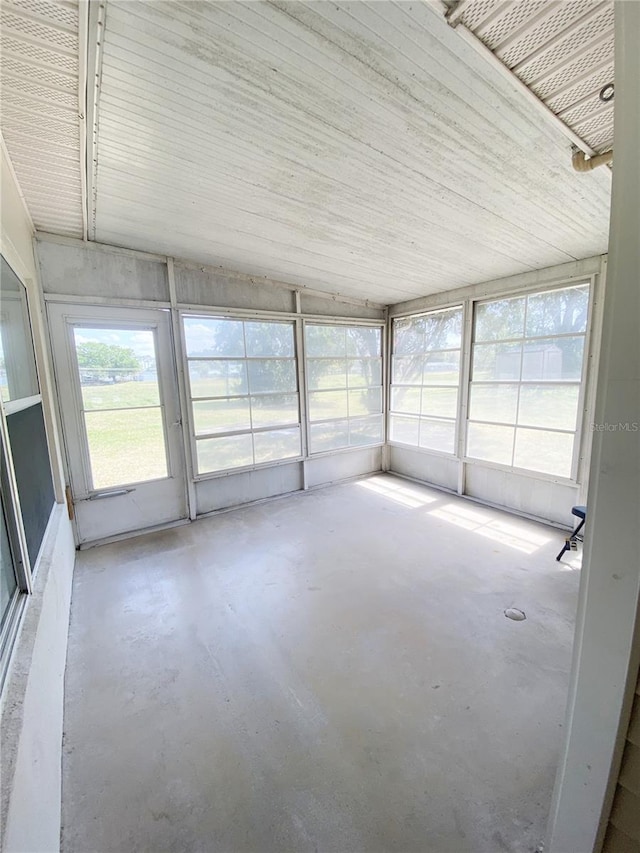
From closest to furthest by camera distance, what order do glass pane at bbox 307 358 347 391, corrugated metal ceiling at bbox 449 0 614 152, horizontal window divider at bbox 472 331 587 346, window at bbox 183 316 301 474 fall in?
corrugated metal ceiling at bbox 449 0 614 152, horizontal window divider at bbox 472 331 587 346, window at bbox 183 316 301 474, glass pane at bbox 307 358 347 391

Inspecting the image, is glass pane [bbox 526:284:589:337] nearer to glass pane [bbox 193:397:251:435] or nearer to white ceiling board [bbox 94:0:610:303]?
white ceiling board [bbox 94:0:610:303]

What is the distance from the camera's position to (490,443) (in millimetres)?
4055

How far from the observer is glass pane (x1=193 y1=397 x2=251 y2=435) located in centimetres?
382

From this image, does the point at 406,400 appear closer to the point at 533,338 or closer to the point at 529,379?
the point at 529,379

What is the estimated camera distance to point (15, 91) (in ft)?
4.88

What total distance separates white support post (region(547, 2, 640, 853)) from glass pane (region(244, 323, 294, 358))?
3733 mm

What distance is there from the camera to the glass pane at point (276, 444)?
430cm

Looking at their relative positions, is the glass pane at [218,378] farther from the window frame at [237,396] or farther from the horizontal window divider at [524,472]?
the horizontal window divider at [524,472]

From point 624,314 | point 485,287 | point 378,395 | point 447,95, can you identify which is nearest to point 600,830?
point 624,314

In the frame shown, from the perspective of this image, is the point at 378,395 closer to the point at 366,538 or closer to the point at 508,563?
the point at 366,538

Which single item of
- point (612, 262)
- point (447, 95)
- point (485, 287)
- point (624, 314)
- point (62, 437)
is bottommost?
point (62, 437)

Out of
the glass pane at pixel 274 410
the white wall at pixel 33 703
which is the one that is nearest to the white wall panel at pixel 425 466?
the glass pane at pixel 274 410

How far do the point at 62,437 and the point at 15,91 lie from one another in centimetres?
246

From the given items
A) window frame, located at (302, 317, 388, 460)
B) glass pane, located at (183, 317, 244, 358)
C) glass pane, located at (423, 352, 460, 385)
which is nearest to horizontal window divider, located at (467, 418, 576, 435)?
glass pane, located at (423, 352, 460, 385)
